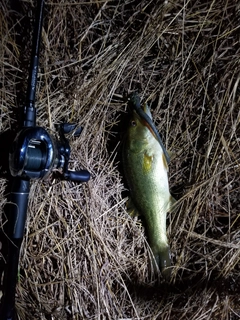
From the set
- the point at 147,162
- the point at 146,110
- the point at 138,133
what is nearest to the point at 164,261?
the point at 147,162

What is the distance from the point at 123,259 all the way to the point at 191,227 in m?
0.44

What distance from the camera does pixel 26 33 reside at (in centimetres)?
206

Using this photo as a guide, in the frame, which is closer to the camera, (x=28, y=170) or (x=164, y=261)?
(x=28, y=170)

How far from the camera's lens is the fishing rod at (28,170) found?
1625mm

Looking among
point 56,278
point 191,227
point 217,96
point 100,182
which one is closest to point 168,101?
point 217,96

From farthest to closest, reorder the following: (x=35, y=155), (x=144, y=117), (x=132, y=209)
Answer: (x=132, y=209), (x=144, y=117), (x=35, y=155)

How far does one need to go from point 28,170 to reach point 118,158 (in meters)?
0.60

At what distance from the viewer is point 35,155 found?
162cm

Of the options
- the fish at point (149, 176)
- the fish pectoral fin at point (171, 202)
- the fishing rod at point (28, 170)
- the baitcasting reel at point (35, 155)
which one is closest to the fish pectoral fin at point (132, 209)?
the fish at point (149, 176)

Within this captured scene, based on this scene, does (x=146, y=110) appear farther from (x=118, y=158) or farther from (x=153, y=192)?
(x=153, y=192)

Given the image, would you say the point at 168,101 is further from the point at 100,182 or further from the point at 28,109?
the point at 28,109

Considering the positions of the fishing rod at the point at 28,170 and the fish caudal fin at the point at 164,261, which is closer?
the fishing rod at the point at 28,170

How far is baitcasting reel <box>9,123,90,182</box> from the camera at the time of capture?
5.17 ft

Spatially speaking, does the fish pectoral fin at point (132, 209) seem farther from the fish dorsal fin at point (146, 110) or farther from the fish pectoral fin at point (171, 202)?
the fish dorsal fin at point (146, 110)
